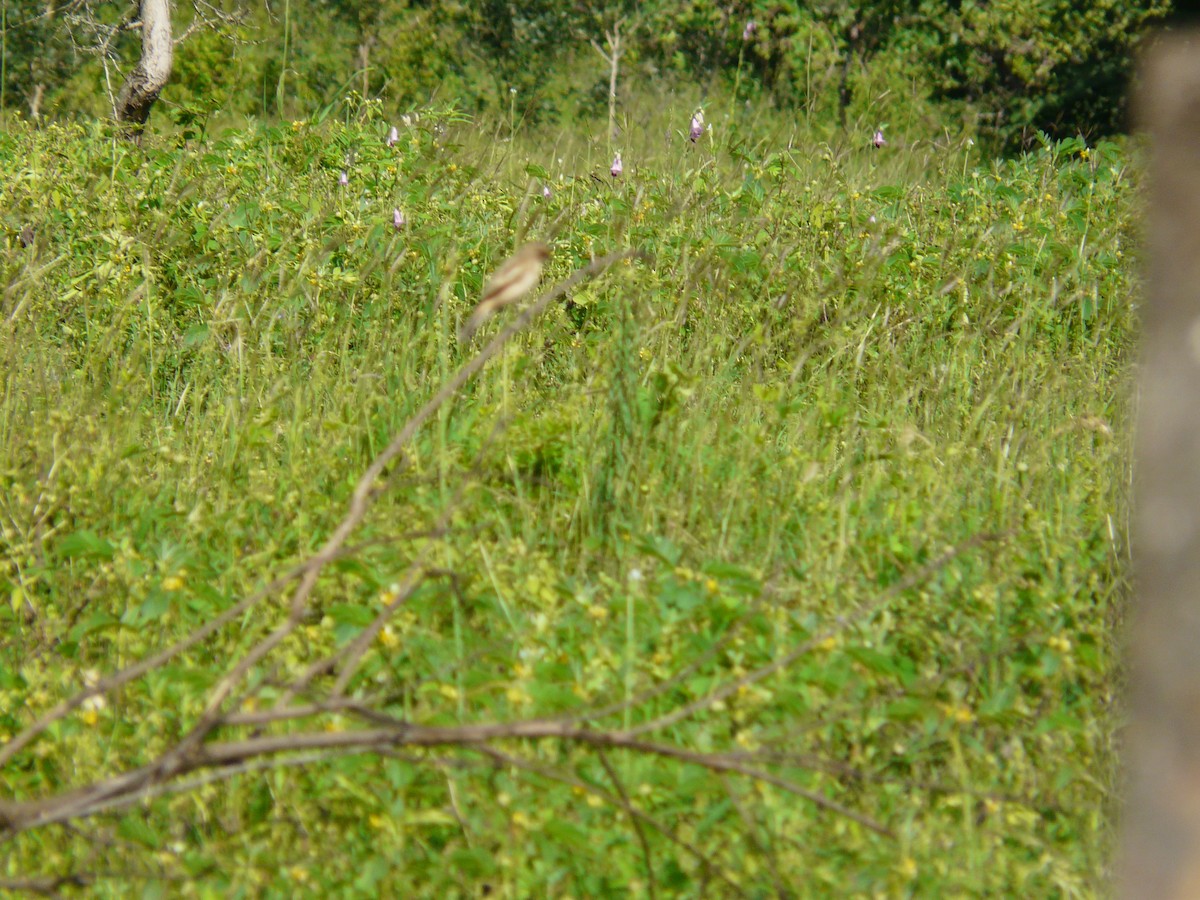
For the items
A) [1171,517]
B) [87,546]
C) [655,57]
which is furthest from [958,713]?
[655,57]

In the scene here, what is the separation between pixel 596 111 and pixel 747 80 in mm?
1792

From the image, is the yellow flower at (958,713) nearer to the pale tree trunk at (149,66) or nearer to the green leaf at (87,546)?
the green leaf at (87,546)

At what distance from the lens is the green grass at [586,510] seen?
211 centimetres

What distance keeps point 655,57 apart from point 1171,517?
11738 mm

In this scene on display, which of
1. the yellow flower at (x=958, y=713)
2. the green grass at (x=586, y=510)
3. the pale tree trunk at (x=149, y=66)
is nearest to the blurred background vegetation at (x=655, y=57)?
the pale tree trunk at (x=149, y=66)

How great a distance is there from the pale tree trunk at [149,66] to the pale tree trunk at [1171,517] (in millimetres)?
6336

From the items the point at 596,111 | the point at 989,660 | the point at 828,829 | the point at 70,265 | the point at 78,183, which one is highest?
the point at 596,111

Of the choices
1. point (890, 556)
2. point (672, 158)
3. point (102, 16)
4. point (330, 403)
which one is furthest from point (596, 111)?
point (890, 556)

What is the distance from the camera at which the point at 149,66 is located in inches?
270

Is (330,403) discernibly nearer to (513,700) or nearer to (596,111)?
(513,700)

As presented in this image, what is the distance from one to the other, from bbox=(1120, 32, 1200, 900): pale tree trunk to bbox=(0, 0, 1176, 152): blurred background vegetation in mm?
5386

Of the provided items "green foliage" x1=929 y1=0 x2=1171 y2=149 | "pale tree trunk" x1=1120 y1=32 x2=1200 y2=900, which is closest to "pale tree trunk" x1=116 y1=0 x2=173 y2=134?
"green foliage" x1=929 y1=0 x2=1171 y2=149

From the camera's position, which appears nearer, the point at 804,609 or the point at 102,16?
the point at 804,609

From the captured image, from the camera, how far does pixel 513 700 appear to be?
2.12m
